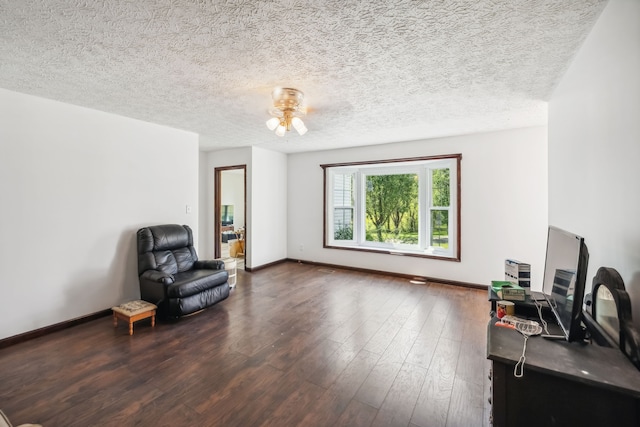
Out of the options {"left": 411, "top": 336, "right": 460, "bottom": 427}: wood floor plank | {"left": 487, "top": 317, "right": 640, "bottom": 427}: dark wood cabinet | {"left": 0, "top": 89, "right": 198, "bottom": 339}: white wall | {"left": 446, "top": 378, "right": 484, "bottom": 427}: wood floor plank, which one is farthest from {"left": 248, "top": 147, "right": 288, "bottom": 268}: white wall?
{"left": 487, "top": 317, "right": 640, "bottom": 427}: dark wood cabinet

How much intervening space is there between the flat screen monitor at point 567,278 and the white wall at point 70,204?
4213mm

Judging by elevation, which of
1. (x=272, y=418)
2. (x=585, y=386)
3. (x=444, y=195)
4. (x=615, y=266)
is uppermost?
(x=444, y=195)

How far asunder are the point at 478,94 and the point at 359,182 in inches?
118

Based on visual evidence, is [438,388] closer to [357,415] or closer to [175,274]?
[357,415]

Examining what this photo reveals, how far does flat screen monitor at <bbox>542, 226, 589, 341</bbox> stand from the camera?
1.19 metres

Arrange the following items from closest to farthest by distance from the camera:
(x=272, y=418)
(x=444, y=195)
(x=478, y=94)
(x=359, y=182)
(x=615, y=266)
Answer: (x=615, y=266) < (x=272, y=418) < (x=478, y=94) < (x=444, y=195) < (x=359, y=182)

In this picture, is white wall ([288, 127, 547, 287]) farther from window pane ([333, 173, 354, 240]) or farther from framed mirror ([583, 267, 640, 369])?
framed mirror ([583, 267, 640, 369])

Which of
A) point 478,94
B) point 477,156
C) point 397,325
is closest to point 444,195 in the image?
point 477,156

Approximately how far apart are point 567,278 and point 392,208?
400cm

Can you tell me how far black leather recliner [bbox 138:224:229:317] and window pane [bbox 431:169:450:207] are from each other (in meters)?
3.60

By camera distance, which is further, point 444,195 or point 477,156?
point 444,195

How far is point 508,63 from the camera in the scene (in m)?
2.19

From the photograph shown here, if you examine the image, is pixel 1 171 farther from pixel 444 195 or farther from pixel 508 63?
pixel 444 195

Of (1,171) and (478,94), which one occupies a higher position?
(478,94)
